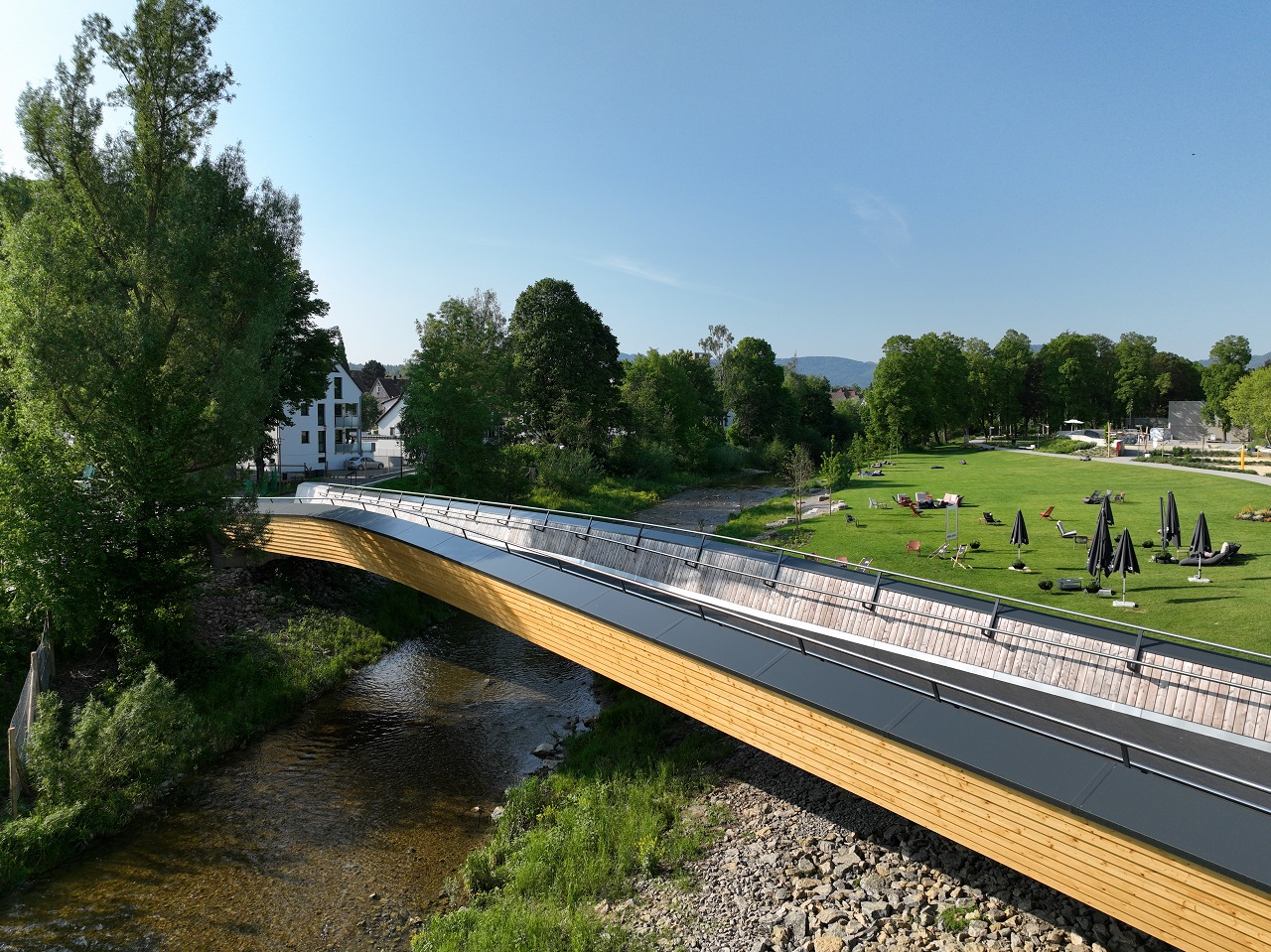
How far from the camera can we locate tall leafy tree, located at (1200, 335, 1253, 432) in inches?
2554

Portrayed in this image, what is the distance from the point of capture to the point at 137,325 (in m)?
16.3

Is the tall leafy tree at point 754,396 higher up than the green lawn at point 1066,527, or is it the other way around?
the tall leafy tree at point 754,396

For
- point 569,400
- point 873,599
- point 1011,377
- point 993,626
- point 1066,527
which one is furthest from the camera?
point 1011,377

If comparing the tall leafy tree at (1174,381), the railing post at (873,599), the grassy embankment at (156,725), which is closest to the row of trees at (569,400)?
the grassy embankment at (156,725)

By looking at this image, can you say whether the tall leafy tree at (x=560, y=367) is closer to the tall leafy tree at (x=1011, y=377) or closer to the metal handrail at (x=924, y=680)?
the metal handrail at (x=924, y=680)

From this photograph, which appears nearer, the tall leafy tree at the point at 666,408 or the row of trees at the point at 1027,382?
the tall leafy tree at the point at 666,408

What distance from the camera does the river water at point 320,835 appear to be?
9031mm

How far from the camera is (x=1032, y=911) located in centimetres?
683

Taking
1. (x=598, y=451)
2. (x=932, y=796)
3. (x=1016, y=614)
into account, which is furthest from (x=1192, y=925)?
(x=598, y=451)

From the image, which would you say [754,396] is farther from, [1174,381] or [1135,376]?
[1174,381]

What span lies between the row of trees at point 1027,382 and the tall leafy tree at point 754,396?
10.4 m

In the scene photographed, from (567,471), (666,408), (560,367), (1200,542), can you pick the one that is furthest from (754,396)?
(1200,542)

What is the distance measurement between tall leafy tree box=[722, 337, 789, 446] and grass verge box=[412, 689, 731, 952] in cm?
5977

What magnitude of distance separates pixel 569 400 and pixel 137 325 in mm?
31887
